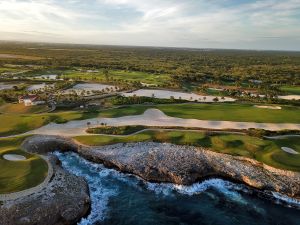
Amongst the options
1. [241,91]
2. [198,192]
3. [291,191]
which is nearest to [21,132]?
[198,192]

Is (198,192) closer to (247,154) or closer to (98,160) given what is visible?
(247,154)

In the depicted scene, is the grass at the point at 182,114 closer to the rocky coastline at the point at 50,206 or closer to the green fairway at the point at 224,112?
the green fairway at the point at 224,112

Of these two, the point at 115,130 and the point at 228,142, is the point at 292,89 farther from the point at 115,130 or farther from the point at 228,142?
the point at 115,130

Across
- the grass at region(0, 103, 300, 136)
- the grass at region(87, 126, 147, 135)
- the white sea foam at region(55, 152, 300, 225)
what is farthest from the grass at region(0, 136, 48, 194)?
the grass at region(0, 103, 300, 136)

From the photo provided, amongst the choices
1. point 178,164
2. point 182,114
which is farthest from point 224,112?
point 178,164

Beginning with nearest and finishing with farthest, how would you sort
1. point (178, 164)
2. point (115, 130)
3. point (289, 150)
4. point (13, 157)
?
point (178, 164) < point (13, 157) < point (289, 150) < point (115, 130)
